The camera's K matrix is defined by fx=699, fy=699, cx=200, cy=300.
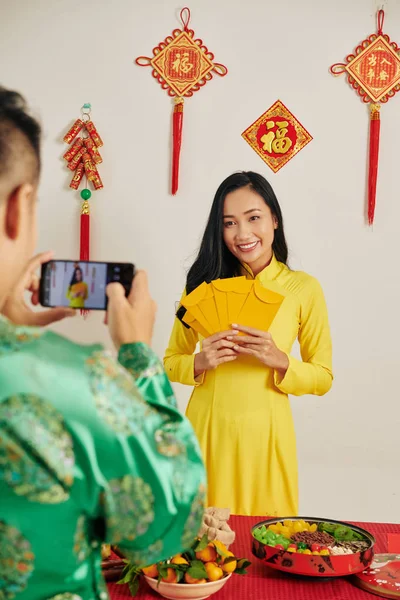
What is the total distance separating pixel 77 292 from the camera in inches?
43.2

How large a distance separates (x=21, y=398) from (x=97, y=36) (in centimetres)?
331

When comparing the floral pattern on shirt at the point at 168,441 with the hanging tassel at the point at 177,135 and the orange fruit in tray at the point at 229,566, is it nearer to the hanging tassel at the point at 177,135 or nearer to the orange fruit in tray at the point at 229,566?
the orange fruit in tray at the point at 229,566

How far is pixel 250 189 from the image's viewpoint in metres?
2.72

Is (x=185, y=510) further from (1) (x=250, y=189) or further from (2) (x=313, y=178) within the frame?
(2) (x=313, y=178)

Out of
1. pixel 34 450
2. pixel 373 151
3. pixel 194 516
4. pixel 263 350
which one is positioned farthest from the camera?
pixel 373 151

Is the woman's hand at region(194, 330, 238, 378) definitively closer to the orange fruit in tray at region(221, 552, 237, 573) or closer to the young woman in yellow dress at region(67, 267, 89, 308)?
the orange fruit in tray at region(221, 552, 237, 573)

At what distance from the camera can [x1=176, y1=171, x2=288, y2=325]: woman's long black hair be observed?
8.91 ft

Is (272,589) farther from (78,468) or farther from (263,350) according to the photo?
(263,350)

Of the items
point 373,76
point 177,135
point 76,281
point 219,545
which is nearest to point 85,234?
point 177,135

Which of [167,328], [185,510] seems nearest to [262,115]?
[167,328]

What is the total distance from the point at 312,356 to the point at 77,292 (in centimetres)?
164

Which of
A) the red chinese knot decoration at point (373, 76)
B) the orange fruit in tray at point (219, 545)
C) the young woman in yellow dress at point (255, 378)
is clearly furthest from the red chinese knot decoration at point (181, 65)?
the orange fruit in tray at point (219, 545)

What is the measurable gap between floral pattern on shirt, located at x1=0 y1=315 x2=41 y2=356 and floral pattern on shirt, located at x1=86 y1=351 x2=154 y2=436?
70mm

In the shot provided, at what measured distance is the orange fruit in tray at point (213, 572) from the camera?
1.43m
